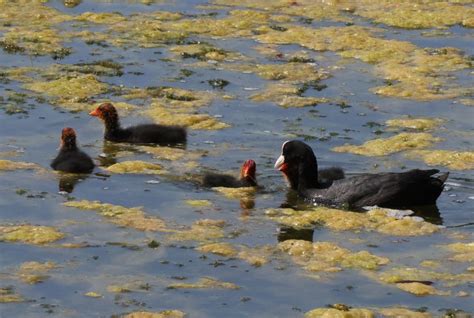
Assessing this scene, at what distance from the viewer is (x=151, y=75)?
747 inches

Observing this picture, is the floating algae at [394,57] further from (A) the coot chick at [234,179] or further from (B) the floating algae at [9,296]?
(B) the floating algae at [9,296]

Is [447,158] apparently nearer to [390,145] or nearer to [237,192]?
[390,145]

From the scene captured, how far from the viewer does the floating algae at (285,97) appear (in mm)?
17812

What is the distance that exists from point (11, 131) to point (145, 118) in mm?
1872

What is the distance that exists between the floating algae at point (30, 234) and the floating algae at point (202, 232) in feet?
3.58

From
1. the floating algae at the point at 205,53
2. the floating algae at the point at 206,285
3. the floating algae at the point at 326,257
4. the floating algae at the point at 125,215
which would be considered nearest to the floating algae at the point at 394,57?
the floating algae at the point at 205,53

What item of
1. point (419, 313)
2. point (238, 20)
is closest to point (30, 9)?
point (238, 20)

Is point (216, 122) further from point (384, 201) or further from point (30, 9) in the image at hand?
point (30, 9)

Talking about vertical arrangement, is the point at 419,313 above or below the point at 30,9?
below

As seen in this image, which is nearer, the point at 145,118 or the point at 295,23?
the point at 145,118

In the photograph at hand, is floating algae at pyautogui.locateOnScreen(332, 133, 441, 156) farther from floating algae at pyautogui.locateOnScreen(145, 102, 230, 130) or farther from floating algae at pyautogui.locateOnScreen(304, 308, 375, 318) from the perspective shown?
floating algae at pyautogui.locateOnScreen(304, 308, 375, 318)

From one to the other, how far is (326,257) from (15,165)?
4.36m

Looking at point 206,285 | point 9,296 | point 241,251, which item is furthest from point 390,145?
point 9,296

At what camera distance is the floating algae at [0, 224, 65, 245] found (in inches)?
495
